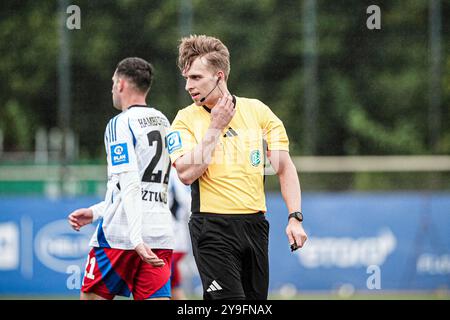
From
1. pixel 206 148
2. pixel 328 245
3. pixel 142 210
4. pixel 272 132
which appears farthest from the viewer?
pixel 328 245

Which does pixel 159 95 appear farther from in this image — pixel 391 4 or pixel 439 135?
pixel 439 135

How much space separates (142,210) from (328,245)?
8150mm

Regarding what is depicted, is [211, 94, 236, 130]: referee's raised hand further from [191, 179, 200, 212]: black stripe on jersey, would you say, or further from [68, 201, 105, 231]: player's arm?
[68, 201, 105, 231]: player's arm

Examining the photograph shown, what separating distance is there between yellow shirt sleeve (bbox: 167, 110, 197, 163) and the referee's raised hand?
0.77 ft

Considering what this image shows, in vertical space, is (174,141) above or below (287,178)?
above

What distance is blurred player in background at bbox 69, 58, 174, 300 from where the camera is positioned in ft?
22.9

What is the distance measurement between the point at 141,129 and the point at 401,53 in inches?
745

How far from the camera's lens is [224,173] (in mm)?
6102

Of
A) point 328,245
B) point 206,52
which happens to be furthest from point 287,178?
point 328,245

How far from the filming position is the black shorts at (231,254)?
5.95 metres

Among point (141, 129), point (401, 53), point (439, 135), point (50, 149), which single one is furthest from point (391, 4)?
point (141, 129)

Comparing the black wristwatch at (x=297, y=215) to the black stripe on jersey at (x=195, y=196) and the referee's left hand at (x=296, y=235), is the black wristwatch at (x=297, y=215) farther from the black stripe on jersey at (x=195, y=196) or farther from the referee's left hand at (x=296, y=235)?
the black stripe on jersey at (x=195, y=196)

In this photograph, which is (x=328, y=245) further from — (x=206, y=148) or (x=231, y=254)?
(x=206, y=148)

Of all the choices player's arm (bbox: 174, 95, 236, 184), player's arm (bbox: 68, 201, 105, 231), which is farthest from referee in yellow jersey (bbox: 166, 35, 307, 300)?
player's arm (bbox: 68, 201, 105, 231)
